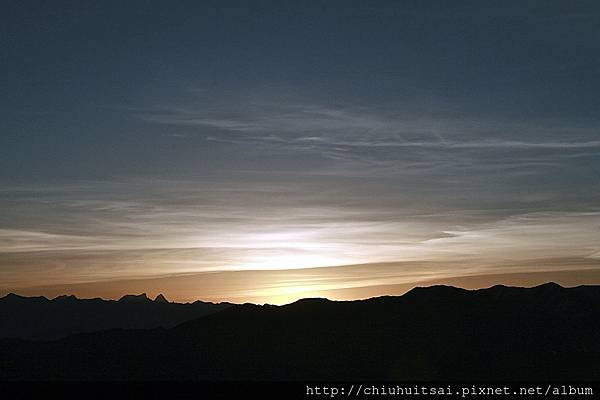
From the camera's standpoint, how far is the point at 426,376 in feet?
619

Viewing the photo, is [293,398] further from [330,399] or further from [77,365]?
[77,365]

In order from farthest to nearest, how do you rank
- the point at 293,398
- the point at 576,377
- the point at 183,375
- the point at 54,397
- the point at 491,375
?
the point at 183,375 < the point at 491,375 < the point at 576,377 < the point at 54,397 < the point at 293,398

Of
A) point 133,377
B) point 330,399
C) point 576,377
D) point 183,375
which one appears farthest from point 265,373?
point 330,399

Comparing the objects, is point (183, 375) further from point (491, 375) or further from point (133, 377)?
point (491, 375)

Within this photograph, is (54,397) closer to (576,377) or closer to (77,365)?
(77,365)

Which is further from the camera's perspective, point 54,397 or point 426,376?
point 426,376

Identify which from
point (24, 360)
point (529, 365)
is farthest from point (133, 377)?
point (529, 365)

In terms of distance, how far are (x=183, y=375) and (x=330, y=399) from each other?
406 feet

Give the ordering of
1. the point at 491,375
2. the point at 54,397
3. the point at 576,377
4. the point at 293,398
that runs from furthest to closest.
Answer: the point at 491,375 < the point at 576,377 < the point at 54,397 < the point at 293,398

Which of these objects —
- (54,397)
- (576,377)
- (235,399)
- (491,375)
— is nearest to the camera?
(235,399)

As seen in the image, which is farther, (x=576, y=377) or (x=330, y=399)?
(x=576, y=377)

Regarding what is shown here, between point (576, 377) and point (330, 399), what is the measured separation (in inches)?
4387

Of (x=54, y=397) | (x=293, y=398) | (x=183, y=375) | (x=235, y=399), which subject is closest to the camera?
(x=293, y=398)

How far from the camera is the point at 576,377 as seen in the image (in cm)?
17012
